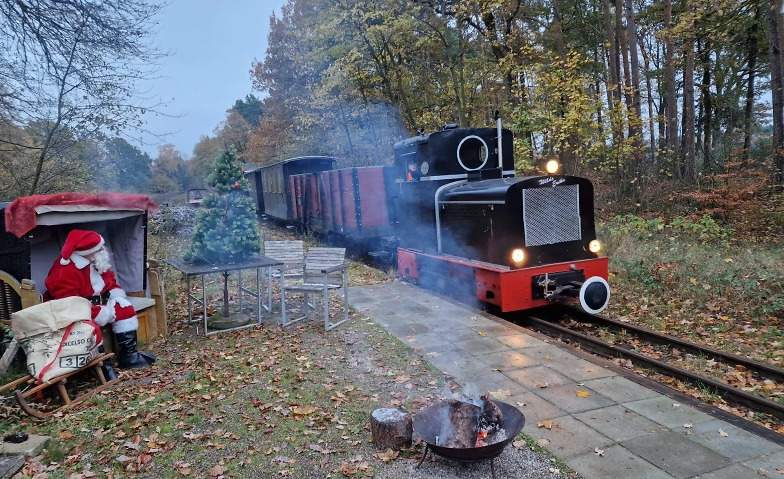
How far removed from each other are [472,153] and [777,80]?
888cm

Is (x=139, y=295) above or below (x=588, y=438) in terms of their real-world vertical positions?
above

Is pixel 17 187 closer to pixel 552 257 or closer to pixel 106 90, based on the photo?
pixel 106 90

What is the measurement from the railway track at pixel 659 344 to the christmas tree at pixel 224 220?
3.86 metres

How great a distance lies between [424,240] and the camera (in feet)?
27.4

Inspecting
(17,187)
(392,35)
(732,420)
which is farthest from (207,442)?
(392,35)

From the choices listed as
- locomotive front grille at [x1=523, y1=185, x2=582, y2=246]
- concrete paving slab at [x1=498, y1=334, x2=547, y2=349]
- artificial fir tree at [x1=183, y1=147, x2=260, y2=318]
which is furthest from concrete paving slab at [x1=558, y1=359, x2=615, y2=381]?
artificial fir tree at [x1=183, y1=147, x2=260, y2=318]

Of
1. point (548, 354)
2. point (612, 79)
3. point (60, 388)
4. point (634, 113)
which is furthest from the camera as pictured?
point (612, 79)

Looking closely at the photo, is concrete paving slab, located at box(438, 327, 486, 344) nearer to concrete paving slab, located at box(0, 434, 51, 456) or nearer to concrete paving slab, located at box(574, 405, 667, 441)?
concrete paving slab, located at box(574, 405, 667, 441)

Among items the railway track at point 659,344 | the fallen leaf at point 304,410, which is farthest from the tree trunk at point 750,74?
the fallen leaf at point 304,410

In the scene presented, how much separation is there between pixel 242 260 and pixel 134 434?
2782 mm

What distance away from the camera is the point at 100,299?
4910 mm

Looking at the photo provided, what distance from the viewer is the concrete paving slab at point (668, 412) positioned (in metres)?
3.61

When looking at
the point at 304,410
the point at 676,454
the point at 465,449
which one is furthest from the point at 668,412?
the point at 304,410

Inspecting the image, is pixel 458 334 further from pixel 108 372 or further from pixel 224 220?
pixel 108 372
